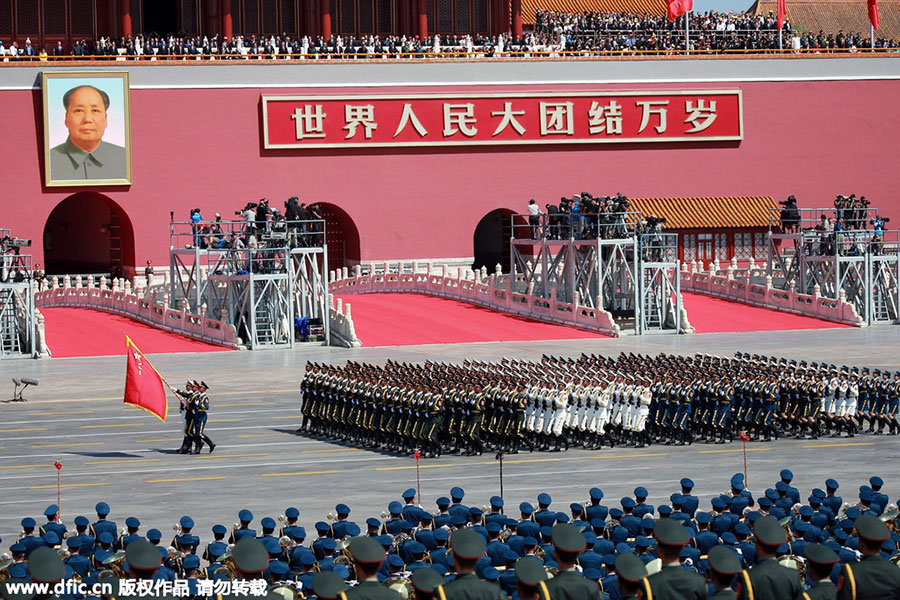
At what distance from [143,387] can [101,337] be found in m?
17.3

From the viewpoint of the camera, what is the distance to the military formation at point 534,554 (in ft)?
27.9

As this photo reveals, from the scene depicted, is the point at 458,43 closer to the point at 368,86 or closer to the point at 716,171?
the point at 368,86

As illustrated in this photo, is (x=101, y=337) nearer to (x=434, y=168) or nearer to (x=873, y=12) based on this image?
(x=434, y=168)

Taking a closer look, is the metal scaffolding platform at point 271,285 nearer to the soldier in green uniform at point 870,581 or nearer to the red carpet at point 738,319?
the red carpet at point 738,319

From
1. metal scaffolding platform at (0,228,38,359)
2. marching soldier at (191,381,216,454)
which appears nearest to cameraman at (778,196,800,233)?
metal scaffolding platform at (0,228,38,359)

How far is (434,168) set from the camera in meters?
53.2

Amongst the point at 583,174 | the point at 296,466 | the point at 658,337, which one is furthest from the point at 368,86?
the point at 296,466

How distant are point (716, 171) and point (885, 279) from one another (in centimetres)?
1254

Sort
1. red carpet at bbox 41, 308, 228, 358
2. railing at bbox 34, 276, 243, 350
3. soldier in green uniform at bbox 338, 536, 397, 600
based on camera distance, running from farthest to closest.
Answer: railing at bbox 34, 276, 243, 350
red carpet at bbox 41, 308, 228, 358
soldier in green uniform at bbox 338, 536, 397, 600

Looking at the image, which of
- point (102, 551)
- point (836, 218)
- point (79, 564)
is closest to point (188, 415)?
point (102, 551)

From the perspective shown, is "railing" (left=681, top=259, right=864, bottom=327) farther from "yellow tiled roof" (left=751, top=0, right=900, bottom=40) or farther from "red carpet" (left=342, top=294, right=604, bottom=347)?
"yellow tiled roof" (left=751, top=0, right=900, bottom=40)

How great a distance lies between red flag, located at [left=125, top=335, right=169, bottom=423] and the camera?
22.6 m

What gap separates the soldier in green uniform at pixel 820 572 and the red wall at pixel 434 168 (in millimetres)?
43567

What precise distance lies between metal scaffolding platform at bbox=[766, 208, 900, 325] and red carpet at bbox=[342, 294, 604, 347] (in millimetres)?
8409
